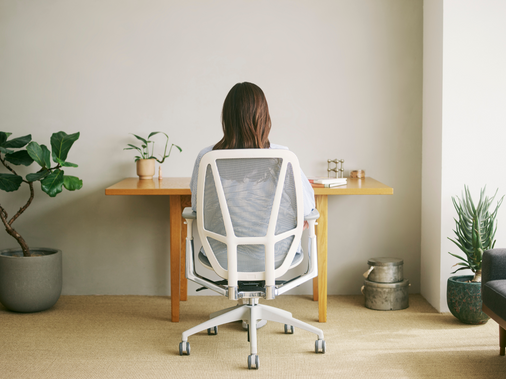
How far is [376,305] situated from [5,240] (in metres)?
2.85

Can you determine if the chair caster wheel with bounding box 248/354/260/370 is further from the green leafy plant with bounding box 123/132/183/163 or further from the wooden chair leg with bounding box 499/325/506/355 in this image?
the green leafy plant with bounding box 123/132/183/163

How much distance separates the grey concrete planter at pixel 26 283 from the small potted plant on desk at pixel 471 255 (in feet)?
8.71

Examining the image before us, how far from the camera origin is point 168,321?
9.93ft

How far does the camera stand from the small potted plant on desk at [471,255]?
278cm

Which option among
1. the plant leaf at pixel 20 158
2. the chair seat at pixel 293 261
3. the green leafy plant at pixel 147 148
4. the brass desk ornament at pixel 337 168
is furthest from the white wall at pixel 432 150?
the plant leaf at pixel 20 158

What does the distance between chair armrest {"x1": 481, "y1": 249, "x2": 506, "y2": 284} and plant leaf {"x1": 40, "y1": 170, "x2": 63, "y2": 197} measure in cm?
255

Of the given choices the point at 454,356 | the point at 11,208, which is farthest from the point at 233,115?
the point at 11,208

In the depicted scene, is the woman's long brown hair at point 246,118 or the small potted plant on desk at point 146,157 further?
the small potted plant on desk at point 146,157

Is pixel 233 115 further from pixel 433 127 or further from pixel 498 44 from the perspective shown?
pixel 498 44

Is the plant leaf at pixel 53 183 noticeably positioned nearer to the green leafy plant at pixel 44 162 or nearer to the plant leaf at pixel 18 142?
the green leafy plant at pixel 44 162

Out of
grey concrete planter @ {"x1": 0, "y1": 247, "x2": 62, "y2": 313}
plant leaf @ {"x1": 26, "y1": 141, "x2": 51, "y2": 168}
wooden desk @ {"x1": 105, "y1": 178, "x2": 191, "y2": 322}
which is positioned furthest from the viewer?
grey concrete planter @ {"x1": 0, "y1": 247, "x2": 62, "y2": 313}

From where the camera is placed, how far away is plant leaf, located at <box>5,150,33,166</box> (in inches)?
127

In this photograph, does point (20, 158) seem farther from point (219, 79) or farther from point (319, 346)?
point (319, 346)

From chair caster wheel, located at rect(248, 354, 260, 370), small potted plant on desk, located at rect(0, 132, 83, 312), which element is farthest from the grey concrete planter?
chair caster wheel, located at rect(248, 354, 260, 370)
